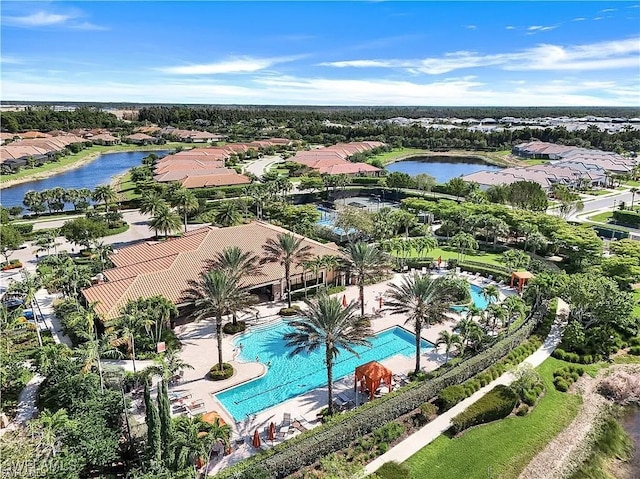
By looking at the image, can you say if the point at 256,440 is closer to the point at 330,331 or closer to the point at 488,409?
the point at 330,331

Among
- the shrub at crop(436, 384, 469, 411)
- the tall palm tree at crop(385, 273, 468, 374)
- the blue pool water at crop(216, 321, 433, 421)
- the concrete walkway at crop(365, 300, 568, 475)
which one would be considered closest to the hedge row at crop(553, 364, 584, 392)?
the concrete walkway at crop(365, 300, 568, 475)

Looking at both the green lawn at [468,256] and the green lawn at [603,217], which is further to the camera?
the green lawn at [603,217]

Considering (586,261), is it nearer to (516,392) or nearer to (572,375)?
(572,375)

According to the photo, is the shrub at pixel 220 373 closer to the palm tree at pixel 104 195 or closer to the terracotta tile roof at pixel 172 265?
the terracotta tile roof at pixel 172 265

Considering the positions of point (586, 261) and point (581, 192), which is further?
point (581, 192)

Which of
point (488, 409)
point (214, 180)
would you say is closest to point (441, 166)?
point (214, 180)

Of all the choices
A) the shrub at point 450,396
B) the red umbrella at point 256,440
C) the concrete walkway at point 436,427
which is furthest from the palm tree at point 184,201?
the concrete walkway at point 436,427

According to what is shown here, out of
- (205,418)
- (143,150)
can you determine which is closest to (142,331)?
(205,418)
